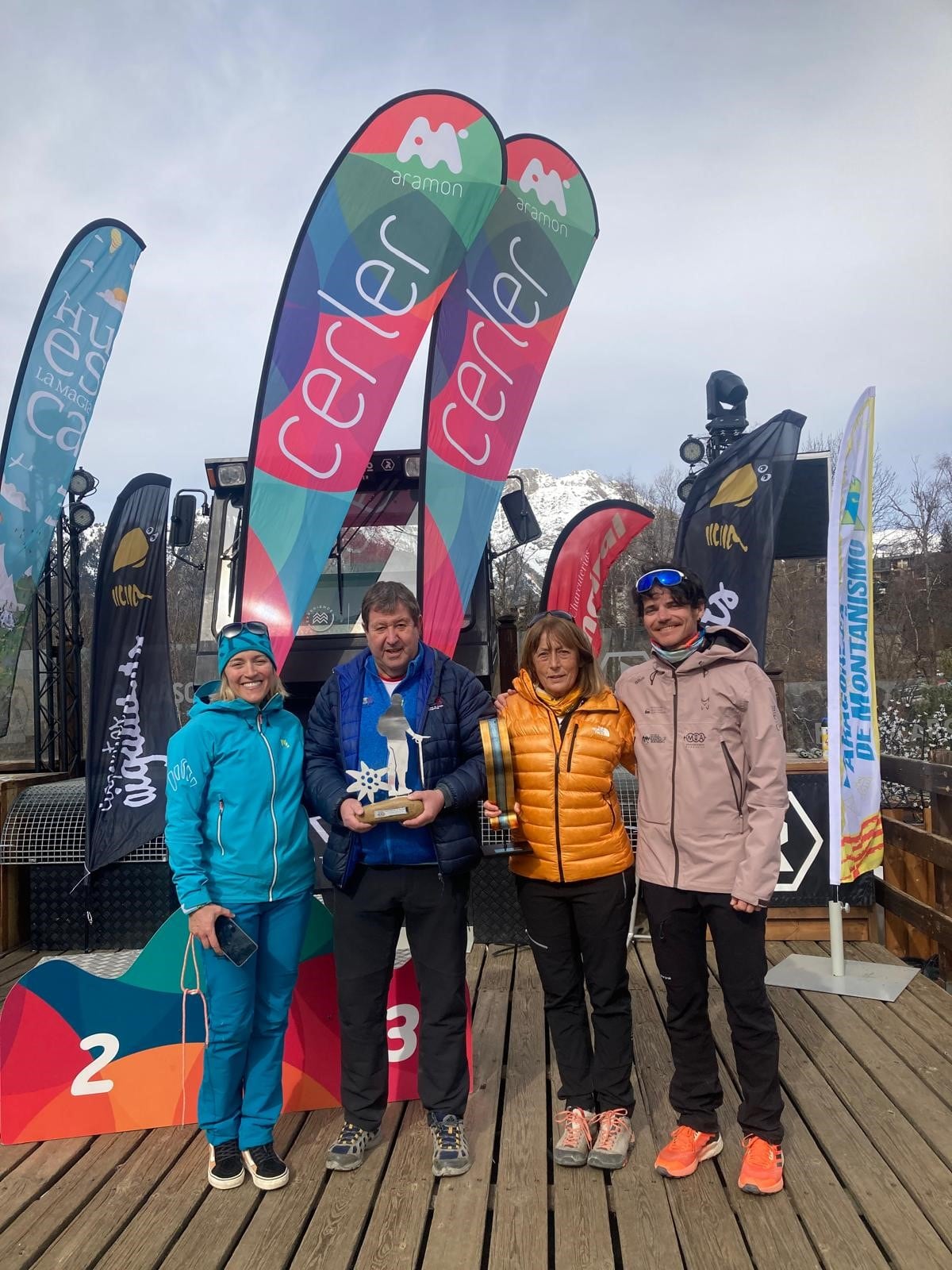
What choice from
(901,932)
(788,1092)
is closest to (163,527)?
(788,1092)

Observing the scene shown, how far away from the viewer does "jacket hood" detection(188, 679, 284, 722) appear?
2670 mm

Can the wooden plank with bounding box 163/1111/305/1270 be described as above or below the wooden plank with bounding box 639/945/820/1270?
below

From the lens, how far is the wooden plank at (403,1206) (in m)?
2.19

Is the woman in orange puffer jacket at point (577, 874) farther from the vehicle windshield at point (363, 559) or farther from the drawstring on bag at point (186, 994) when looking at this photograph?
the vehicle windshield at point (363, 559)

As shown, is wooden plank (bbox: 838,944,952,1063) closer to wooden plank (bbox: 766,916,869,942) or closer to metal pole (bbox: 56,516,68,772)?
wooden plank (bbox: 766,916,869,942)

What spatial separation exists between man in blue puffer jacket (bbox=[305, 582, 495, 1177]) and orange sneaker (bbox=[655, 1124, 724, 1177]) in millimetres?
591

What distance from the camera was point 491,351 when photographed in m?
5.20

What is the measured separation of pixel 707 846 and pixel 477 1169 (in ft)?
3.94

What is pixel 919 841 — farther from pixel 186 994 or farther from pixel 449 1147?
pixel 186 994

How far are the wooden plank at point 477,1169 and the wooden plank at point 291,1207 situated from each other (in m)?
0.36

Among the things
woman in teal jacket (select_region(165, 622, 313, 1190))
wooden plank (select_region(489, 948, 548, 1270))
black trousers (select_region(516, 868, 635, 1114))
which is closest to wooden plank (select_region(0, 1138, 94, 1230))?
woman in teal jacket (select_region(165, 622, 313, 1190))

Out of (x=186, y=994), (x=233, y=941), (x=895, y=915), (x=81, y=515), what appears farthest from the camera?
(x=81, y=515)

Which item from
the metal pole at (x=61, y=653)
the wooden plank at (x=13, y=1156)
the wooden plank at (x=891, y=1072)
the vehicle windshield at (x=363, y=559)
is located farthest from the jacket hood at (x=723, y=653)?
the metal pole at (x=61, y=653)

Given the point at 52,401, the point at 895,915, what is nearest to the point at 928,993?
the point at 895,915
